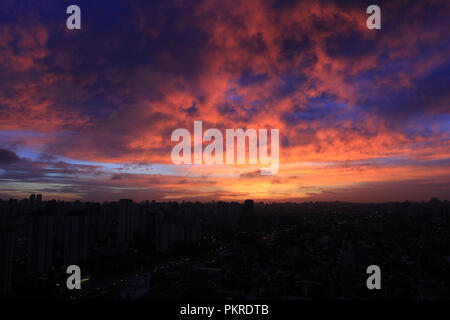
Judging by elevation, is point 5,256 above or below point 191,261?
above

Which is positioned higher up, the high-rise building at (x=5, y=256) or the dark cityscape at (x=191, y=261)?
the high-rise building at (x=5, y=256)

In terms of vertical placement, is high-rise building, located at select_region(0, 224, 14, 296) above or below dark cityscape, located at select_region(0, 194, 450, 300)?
above

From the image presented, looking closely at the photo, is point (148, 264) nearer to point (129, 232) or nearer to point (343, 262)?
point (129, 232)

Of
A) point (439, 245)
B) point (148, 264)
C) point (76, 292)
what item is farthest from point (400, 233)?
point (76, 292)

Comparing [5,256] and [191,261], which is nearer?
[5,256]
